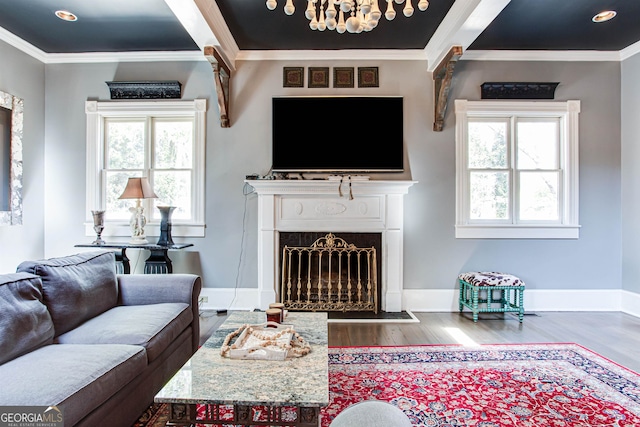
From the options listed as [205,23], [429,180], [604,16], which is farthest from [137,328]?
[604,16]

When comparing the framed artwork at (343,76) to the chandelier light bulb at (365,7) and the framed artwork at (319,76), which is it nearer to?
the framed artwork at (319,76)

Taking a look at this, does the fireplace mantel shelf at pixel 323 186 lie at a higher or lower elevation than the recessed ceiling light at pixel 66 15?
lower

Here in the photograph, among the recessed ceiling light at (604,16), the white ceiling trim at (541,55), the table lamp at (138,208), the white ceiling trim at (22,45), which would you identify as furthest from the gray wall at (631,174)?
the white ceiling trim at (22,45)

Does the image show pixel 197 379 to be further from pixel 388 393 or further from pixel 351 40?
pixel 351 40

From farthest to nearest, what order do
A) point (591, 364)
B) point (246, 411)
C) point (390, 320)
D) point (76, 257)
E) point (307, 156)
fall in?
point (307, 156) → point (390, 320) → point (591, 364) → point (76, 257) → point (246, 411)

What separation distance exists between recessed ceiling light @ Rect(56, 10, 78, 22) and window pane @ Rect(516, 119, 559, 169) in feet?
15.3

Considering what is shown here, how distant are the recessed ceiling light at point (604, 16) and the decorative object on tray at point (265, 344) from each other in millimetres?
3831

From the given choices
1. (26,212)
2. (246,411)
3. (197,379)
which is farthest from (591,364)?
(26,212)

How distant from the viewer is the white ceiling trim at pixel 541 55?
12.1 ft

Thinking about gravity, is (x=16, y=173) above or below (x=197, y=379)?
above

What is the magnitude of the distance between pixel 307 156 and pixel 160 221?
1.81 metres

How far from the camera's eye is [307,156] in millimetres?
3670

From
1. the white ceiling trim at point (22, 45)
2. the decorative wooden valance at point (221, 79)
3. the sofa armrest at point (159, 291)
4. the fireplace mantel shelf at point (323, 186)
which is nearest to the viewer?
the sofa armrest at point (159, 291)

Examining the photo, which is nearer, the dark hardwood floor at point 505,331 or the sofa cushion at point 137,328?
the sofa cushion at point 137,328
